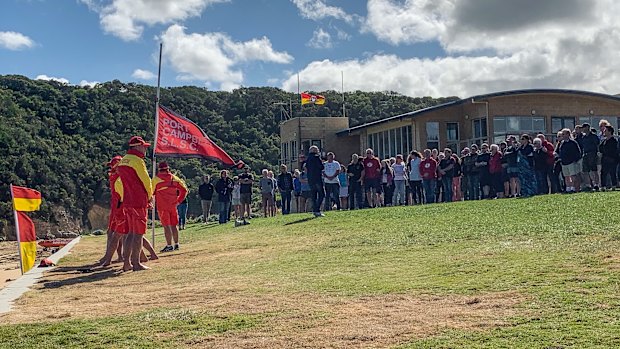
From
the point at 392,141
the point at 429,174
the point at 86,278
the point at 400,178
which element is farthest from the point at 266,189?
the point at 86,278

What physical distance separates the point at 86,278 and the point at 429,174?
11.8 m

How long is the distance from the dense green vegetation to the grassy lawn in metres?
39.9

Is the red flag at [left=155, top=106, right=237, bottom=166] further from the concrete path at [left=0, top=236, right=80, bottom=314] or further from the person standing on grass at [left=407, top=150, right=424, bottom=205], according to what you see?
the person standing on grass at [left=407, top=150, right=424, bottom=205]

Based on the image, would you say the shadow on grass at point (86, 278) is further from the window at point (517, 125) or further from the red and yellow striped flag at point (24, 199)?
the window at point (517, 125)

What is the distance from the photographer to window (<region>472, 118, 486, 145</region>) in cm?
3369

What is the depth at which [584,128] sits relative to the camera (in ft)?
59.5

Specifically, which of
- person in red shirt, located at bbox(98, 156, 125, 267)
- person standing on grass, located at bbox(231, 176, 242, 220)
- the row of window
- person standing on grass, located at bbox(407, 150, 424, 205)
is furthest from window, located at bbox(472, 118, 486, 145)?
person in red shirt, located at bbox(98, 156, 125, 267)

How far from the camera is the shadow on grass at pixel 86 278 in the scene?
10.9 meters

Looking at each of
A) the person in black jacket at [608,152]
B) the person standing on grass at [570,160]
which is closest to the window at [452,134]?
the person standing on grass at [570,160]

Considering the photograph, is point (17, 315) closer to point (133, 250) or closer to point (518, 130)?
point (133, 250)

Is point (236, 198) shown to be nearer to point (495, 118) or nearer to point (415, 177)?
point (415, 177)

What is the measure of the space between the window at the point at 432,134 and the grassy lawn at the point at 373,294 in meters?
21.9

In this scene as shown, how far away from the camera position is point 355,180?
22.0 meters

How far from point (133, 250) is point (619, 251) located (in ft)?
24.3
